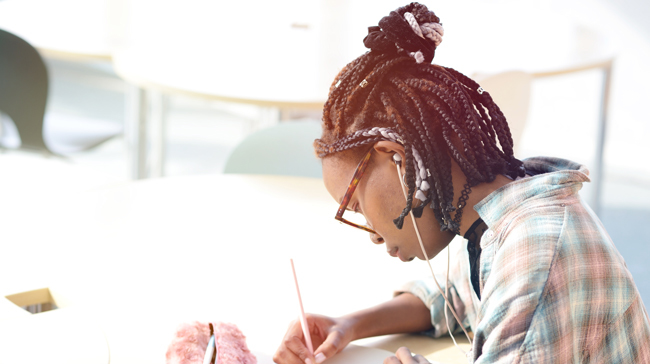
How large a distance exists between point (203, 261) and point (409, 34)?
62 centimetres

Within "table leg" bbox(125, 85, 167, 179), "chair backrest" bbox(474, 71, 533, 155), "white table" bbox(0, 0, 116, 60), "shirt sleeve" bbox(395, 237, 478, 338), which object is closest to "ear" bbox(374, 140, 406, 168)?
"shirt sleeve" bbox(395, 237, 478, 338)

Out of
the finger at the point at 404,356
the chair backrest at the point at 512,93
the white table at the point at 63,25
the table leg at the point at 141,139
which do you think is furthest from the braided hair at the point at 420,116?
the table leg at the point at 141,139

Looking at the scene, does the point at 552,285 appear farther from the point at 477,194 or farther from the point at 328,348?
the point at 328,348

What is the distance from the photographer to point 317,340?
3.26 ft

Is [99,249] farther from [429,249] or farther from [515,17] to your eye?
[515,17]

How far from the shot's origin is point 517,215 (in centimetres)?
82

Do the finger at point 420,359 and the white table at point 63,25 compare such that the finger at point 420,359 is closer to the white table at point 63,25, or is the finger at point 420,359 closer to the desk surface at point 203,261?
the desk surface at point 203,261

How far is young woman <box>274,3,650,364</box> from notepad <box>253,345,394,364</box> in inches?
0.8

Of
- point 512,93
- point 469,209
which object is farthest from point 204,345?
point 512,93

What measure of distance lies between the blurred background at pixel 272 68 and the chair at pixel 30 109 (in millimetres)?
10

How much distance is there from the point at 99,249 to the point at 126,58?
1428 millimetres

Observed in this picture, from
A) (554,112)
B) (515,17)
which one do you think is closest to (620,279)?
(515,17)

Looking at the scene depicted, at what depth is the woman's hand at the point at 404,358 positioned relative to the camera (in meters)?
0.89

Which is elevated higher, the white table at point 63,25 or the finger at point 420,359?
the white table at point 63,25
